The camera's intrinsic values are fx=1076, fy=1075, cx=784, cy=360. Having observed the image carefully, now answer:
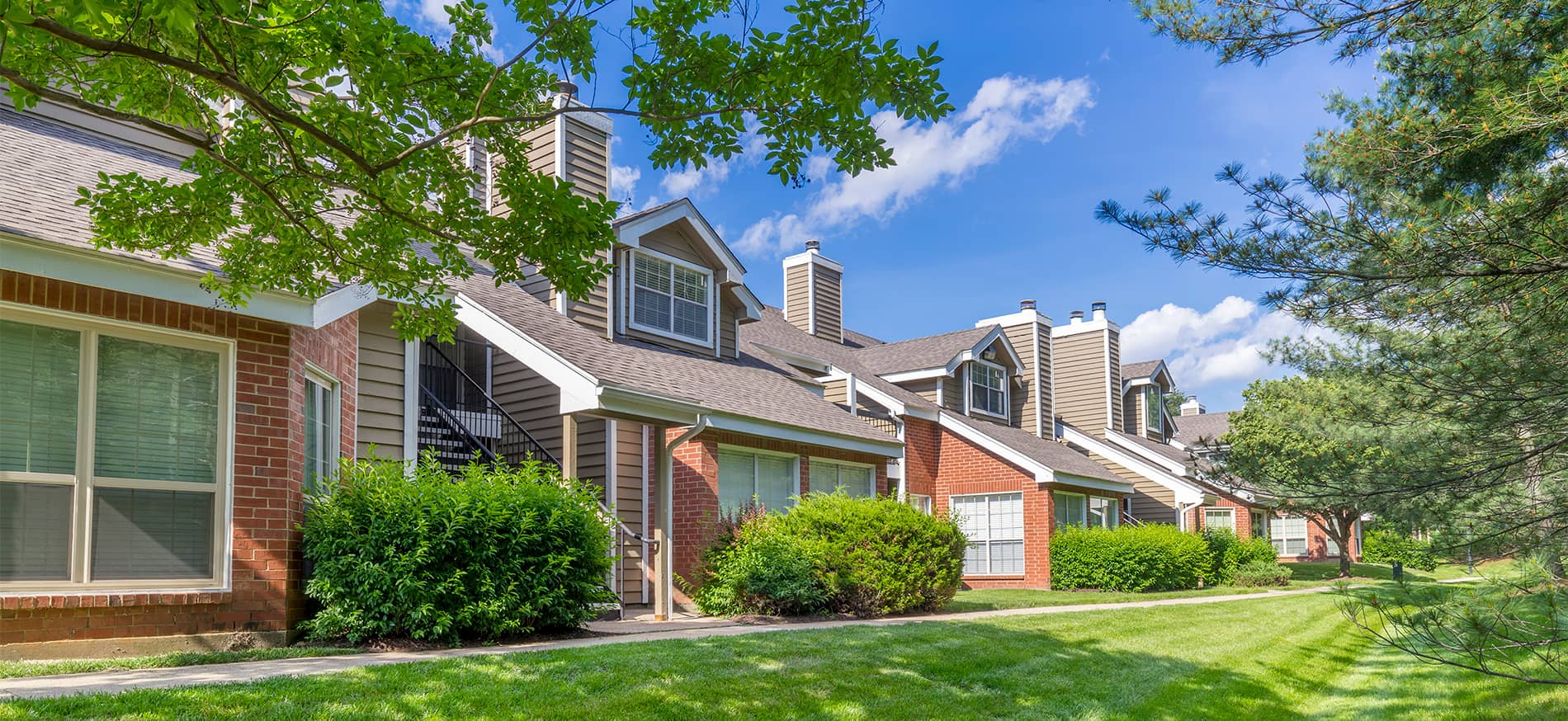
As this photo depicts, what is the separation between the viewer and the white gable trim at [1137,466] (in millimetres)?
28359

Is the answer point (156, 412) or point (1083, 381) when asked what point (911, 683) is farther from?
point (1083, 381)

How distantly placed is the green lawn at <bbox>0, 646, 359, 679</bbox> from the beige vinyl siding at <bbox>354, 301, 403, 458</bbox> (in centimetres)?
387

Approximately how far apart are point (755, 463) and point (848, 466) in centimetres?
273

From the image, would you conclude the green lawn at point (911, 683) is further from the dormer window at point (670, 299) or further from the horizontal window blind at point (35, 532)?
the dormer window at point (670, 299)

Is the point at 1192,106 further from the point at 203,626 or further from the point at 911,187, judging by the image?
the point at 911,187

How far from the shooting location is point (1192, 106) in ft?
50.5

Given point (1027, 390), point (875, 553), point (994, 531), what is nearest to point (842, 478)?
point (875, 553)

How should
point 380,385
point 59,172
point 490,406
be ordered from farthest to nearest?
1. point 490,406
2. point 380,385
3. point 59,172

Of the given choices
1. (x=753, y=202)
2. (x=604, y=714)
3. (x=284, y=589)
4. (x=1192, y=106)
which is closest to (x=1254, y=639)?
(x=1192, y=106)

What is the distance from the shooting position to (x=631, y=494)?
15117 mm

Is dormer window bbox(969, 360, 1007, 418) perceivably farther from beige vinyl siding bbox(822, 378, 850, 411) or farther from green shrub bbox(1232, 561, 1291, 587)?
green shrub bbox(1232, 561, 1291, 587)

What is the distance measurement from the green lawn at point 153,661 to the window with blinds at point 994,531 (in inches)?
687

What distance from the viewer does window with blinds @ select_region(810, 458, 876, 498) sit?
17.3 metres

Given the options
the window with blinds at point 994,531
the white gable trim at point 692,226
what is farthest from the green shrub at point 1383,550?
the white gable trim at point 692,226
